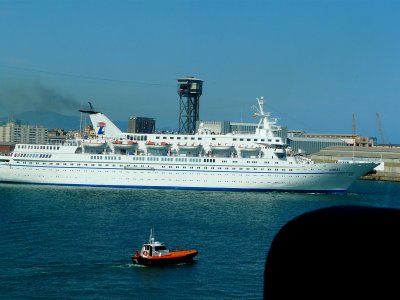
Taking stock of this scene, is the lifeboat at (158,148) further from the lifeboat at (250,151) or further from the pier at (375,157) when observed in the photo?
the pier at (375,157)

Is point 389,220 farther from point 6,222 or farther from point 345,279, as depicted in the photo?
point 6,222

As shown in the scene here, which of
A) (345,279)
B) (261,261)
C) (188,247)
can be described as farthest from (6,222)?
(345,279)

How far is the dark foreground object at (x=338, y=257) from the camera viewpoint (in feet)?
4.02

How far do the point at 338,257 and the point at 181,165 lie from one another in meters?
38.3

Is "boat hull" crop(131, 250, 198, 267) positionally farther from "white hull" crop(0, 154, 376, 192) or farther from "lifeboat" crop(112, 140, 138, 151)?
"lifeboat" crop(112, 140, 138, 151)

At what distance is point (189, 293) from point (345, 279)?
1218 centimetres

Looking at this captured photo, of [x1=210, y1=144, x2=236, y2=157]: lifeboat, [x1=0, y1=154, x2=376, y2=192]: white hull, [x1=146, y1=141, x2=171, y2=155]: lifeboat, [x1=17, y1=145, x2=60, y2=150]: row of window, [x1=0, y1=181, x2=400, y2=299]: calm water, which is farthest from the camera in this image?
[x1=146, y1=141, x2=171, y2=155]: lifeboat

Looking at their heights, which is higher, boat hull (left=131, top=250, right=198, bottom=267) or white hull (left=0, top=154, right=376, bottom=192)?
white hull (left=0, top=154, right=376, bottom=192)

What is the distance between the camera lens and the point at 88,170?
40.0 meters

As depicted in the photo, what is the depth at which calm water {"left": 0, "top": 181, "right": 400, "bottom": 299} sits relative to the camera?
13414 mm

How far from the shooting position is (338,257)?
1261 millimetres

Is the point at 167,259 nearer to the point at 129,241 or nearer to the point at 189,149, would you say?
the point at 129,241

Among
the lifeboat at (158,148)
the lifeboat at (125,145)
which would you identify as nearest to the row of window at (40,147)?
the lifeboat at (125,145)

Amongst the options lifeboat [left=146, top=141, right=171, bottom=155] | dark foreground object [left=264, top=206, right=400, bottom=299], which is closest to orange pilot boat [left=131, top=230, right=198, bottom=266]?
dark foreground object [left=264, top=206, right=400, bottom=299]
